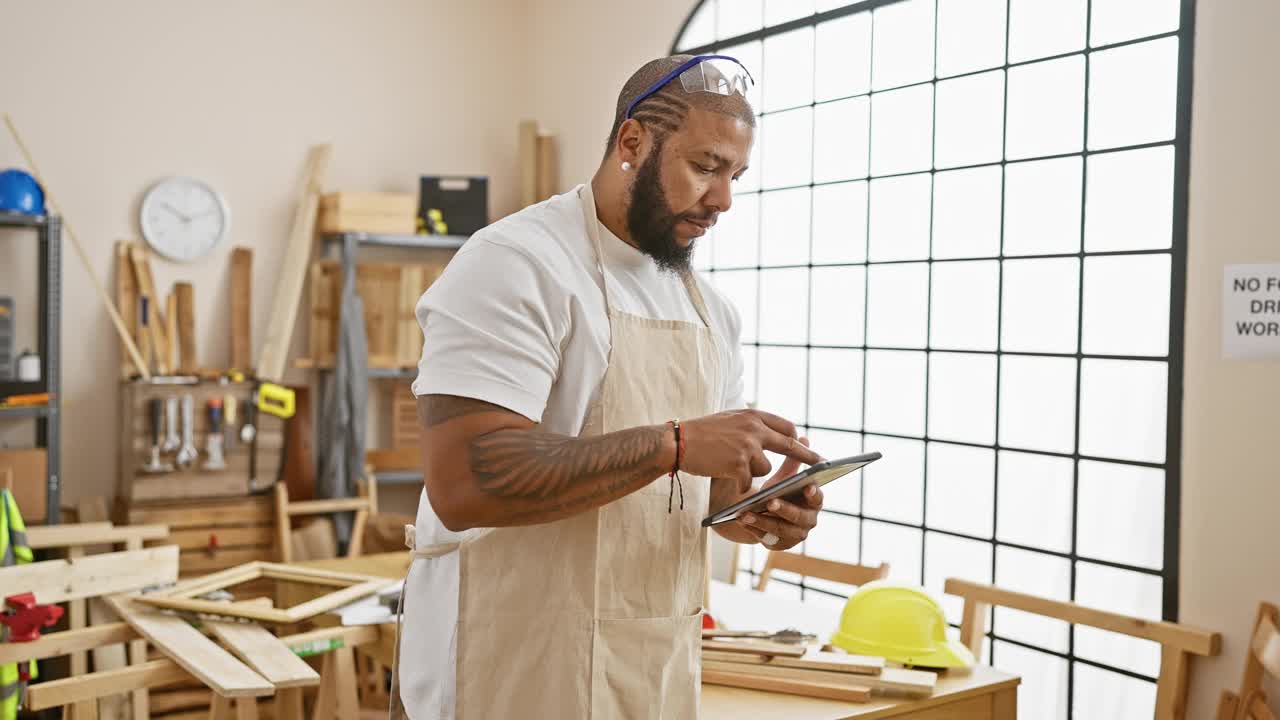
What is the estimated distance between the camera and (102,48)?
5039 millimetres

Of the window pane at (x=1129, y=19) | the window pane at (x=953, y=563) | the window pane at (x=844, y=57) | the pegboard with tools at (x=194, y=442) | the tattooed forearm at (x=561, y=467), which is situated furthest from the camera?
the pegboard with tools at (x=194, y=442)

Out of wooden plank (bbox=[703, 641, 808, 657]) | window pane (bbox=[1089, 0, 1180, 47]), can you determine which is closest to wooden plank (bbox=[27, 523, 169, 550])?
wooden plank (bbox=[703, 641, 808, 657])

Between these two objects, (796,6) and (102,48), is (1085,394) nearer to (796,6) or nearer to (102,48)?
(796,6)

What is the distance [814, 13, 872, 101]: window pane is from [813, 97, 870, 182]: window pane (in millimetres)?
54

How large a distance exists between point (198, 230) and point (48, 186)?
64 cm

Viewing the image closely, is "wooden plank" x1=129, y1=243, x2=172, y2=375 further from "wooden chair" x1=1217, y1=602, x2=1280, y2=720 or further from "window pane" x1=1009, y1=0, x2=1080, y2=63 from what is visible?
"wooden chair" x1=1217, y1=602, x2=1280, y2=720

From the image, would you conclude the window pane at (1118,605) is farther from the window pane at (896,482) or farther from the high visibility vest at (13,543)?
the high visibility vest at (13,543)

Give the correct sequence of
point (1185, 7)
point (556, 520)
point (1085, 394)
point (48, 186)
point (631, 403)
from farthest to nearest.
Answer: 1. point (48, 186)
2. point (1085, 394)
3. point (1185, 7)
4. point (631, 403)
5. point (556, 520)

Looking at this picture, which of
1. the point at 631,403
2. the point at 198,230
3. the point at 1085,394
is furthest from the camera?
the point at 198,230

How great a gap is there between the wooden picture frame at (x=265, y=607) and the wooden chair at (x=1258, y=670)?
2.26 m

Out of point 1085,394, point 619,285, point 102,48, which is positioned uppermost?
point 102,48

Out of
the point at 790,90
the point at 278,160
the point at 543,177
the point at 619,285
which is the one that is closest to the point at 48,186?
the point at 278,160

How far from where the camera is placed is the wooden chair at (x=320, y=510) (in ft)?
16.3

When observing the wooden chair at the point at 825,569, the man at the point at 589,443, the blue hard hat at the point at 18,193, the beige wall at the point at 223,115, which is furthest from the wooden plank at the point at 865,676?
the beige wall at the point at 223,115
